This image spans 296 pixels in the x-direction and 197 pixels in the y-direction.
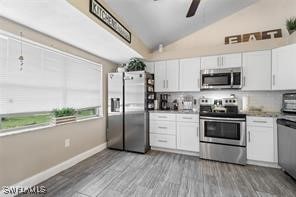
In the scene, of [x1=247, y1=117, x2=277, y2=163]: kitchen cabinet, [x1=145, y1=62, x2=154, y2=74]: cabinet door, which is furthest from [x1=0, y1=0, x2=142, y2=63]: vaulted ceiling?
[x1=247, y1=117, x2=277, y2=163]: kitchen cabinet

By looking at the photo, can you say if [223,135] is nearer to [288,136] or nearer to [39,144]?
[288,136]

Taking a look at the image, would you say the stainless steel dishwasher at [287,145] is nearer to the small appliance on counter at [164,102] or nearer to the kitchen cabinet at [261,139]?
the kitchen cabinet at [261,139]

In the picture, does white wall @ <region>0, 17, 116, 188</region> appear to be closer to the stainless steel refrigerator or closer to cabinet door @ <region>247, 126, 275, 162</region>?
the stainless steel refrigerator

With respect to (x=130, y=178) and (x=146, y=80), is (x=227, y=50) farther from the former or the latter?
(x=130, y=178)

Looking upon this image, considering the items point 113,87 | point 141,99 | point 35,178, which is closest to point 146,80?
point 141,99

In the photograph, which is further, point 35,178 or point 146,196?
point 35,178

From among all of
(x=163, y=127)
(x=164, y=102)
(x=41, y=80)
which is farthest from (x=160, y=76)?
(x=41, y=80)

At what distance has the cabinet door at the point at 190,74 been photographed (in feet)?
11.1

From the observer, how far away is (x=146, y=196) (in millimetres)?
1862

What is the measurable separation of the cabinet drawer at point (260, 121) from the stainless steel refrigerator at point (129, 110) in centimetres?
203

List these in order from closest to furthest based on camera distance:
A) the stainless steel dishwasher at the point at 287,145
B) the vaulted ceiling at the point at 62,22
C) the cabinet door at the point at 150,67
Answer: the vaulted ceiling at the point at 62,22 → the stainless steel dishwasher at the point at 287,145 → the cabinet door at the point at 150,67

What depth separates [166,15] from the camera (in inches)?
113

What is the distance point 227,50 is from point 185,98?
141cm

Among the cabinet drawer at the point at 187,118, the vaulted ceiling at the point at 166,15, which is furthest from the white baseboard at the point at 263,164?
the vaulted ceiling at the point at 166,15
